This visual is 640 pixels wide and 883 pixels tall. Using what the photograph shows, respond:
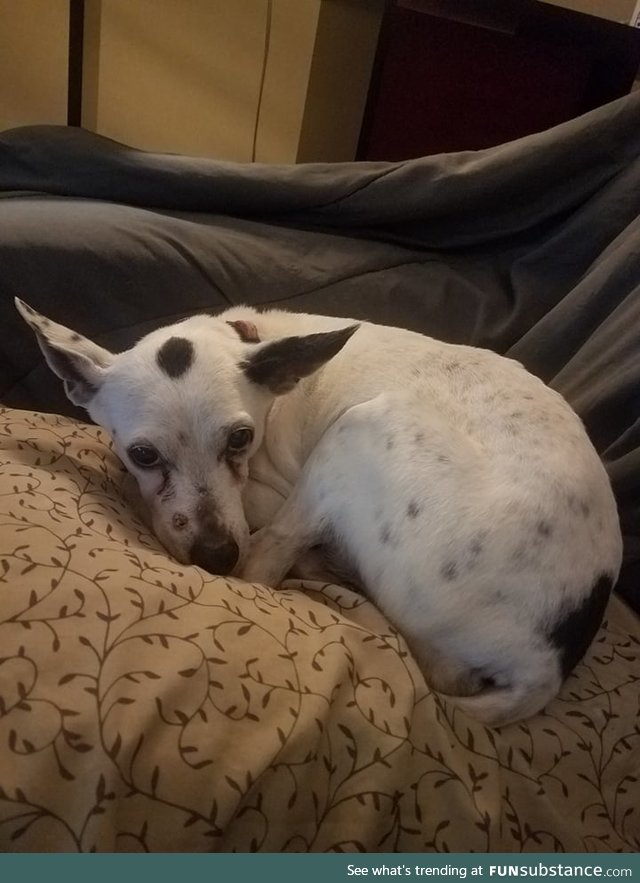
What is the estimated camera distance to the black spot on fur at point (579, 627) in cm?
143

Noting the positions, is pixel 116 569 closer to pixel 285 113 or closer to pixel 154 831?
pixel 154 831

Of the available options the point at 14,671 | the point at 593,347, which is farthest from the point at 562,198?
the point at 14,671

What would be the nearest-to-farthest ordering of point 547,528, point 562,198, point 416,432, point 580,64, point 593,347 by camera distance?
point 547,528 → point 416,432 → point 593,347 → point 562,198 → point 580,64

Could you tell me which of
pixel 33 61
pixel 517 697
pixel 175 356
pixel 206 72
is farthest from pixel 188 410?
pixel 33 61

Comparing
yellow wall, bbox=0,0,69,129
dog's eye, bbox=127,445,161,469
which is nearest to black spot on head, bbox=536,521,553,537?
dog's eye, bbox=127,445,161,469

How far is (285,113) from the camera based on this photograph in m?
4.37

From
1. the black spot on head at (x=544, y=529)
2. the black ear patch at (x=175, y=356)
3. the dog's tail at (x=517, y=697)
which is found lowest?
the dog's tail at (x=517, y=697)

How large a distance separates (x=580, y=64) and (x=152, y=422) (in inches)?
123

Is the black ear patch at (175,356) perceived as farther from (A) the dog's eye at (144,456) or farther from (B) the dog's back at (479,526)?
(B) the dog's back at (479,526)

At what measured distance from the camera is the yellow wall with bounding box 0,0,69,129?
4.30 meters

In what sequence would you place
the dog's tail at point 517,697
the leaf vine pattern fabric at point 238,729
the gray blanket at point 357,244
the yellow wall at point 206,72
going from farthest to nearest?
the yellow wall at point 206,72, the gray blanket at point 357,244, the dog's tail at point 517,697, the leaf vine pattern fabric at point 238,729

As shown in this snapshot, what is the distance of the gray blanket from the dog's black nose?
84cm

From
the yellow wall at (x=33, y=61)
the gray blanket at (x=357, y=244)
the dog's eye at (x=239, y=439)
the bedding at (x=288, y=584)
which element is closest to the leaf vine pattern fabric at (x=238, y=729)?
the bedding at (x=288, y=584)

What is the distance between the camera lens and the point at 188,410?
1.72 meters
